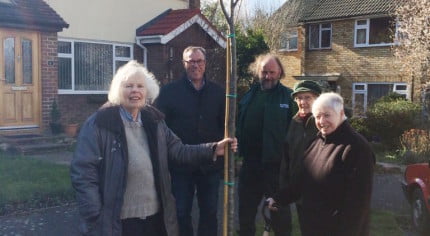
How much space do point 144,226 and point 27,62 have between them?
363 inches

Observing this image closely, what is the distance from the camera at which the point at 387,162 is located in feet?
35.2

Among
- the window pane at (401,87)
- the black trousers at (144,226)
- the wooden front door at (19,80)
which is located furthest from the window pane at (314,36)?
the black trousers at (144,226)

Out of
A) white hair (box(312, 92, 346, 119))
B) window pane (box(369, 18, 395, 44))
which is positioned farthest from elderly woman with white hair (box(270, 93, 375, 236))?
window pane (box(369, 18, 395, 44))

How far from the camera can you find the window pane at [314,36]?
75.1 ft

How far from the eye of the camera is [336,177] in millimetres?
3098

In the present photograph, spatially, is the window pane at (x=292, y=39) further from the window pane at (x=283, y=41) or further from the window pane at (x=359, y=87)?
the window pane at (x=359, y=87)

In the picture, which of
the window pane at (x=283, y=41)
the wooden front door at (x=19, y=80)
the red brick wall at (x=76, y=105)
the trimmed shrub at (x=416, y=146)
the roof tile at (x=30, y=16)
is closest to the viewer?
the trimmed shrub at (x=416, y=146)

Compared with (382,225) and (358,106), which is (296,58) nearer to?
(358,106)

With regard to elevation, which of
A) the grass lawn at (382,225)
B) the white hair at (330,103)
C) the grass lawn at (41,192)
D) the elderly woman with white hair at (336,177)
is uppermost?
the white hair at (330,103)

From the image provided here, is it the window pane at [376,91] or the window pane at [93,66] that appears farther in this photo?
the window pane at [376,91]

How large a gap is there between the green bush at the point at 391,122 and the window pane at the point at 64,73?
8.19 m

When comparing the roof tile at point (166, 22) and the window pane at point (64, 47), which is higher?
the roof tile at point (166, 22)

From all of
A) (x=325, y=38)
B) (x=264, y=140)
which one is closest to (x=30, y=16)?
(x=264, y=140)

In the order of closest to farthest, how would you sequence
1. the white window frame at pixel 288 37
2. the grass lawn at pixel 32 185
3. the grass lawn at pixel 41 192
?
the grass lawn at pixel 41 192, the grass lawn at pixel 32 185, the white window frame at pixel 288 37
